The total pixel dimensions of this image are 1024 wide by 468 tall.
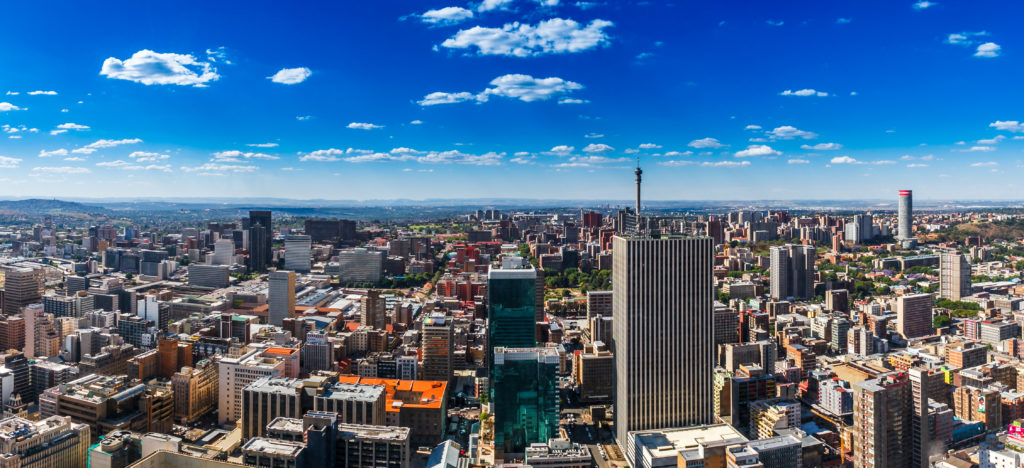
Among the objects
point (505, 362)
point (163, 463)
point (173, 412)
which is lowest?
point (173, 412)

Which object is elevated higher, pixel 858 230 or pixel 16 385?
pixel 858 230

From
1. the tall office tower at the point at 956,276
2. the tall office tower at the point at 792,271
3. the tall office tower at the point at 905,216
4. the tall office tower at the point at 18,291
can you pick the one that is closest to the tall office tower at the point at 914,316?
the tall office tower at the point at 956,276

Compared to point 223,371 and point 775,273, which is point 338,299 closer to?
point 223,371

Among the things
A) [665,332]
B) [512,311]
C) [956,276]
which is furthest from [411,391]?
[956,276]

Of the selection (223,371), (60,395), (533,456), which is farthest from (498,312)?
(60,395)

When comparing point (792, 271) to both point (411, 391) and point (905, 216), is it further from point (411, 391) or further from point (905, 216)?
point (905, 216)

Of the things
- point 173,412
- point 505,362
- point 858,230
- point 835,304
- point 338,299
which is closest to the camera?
point 505,362

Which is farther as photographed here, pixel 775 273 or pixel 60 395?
pixel 775 273
